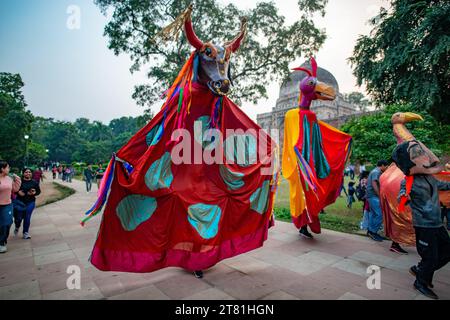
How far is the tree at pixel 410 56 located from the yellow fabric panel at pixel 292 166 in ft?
32.5

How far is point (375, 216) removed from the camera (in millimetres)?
5395

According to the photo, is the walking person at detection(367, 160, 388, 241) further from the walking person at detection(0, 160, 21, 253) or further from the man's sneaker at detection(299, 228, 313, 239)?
the walking person at detection(0, 160, 21, 253)

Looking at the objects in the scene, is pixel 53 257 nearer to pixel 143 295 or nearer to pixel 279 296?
pixel 143 295

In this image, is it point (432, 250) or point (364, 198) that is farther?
point (364, 198)

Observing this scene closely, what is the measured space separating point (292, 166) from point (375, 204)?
210cm

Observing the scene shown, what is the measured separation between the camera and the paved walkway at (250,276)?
3.13 m

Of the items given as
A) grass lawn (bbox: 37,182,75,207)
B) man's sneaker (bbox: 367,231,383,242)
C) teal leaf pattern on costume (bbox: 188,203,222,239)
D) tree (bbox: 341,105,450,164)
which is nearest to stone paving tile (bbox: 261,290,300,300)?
teal leaf pattern on costume (bbox: 188,203,222,239)

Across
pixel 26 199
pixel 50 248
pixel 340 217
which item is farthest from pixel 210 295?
pixel 340 217

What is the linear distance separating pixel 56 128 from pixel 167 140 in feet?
235

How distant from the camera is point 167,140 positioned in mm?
3410

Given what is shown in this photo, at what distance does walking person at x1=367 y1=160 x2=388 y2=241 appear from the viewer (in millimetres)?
5275

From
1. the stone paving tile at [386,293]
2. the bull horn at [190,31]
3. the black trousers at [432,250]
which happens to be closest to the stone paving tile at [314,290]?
the stone paving tile at [386,293]

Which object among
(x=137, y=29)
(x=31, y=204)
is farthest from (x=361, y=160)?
(x=137, y=29)

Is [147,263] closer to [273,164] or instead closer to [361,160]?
[273,164]
